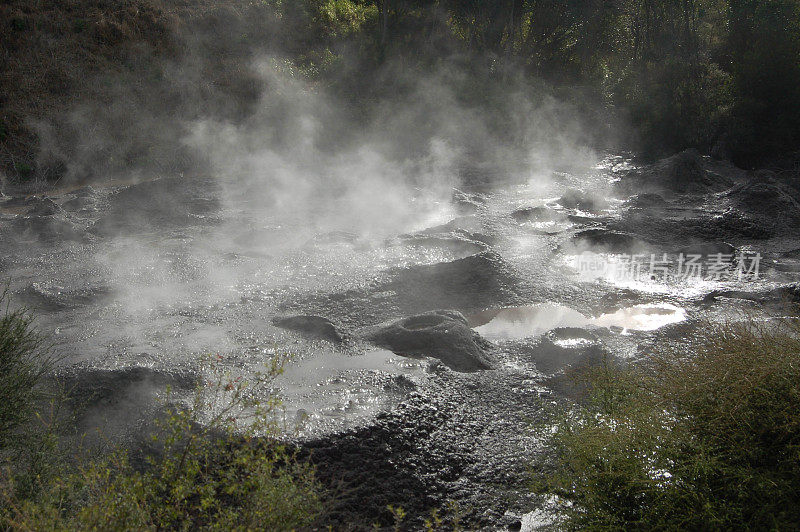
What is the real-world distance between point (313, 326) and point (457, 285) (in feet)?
5.48

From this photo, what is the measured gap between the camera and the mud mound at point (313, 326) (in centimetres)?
A: 507

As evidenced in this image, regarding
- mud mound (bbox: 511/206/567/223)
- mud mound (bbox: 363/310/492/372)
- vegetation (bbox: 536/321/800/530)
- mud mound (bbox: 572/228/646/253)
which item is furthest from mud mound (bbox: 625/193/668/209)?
vegetation (bbox: 536/321/800/530)

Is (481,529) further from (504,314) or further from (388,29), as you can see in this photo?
(388,29)

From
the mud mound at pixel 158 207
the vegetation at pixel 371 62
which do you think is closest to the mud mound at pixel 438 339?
the mud mound at pixel 158 207

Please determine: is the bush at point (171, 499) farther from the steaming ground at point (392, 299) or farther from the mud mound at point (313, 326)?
the mud mound at point (313, 326)

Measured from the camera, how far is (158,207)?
8141 mm

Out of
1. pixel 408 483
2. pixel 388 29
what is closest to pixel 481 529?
pixel 408 483

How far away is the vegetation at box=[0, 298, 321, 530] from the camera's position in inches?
92.4

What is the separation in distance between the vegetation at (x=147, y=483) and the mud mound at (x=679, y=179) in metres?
8.39

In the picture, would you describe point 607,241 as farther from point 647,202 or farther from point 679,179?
point 679,179

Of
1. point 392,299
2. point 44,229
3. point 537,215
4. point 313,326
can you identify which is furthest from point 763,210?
point 44,229

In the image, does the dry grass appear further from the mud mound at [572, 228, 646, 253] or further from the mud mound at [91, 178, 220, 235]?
the mud mound at [572, 228, 646, 253]

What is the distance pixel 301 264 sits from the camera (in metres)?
6.58

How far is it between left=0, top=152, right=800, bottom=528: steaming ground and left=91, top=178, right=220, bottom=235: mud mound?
0.13 ft
